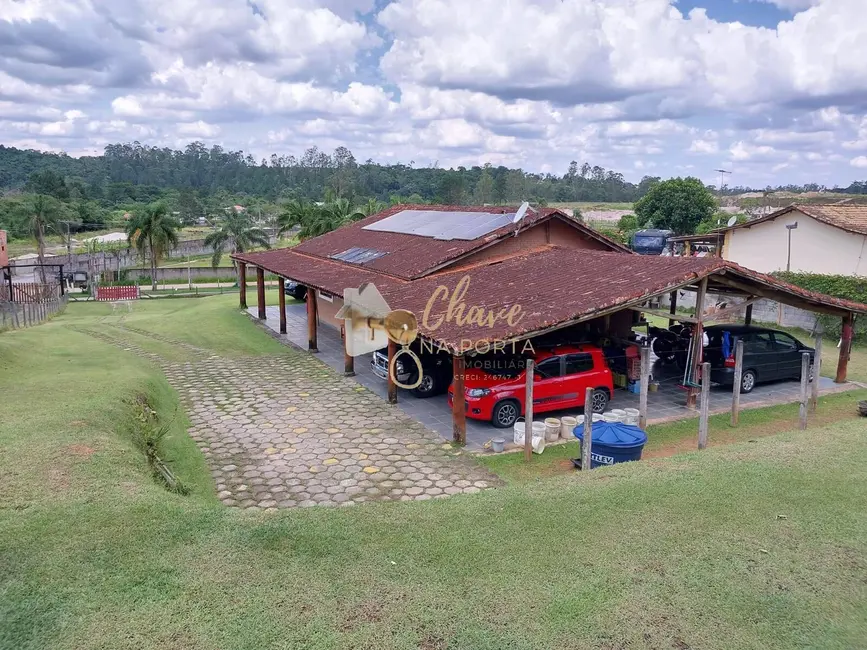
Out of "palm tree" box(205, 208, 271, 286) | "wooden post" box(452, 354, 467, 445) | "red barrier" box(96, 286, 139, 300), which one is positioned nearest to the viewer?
"wooden post" box(452, 354, 467, 445)

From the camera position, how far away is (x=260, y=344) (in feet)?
68.4

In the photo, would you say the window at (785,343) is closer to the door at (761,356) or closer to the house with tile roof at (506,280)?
the door at (761,356)

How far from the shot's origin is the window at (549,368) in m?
12.9

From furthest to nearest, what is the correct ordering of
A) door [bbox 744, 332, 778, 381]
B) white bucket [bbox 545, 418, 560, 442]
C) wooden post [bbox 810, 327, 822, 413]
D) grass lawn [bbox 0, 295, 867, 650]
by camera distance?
door [bbox 744, 332, 778, 381] < wooden post [bbox 810, 327, 822, 413] < white bucket [bbox 545, 418, 560, 442] < grass lawn [bbox 0, 295, 867, 650]

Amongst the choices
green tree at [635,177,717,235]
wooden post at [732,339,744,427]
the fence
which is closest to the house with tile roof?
wooden post at [732,339,744,427]

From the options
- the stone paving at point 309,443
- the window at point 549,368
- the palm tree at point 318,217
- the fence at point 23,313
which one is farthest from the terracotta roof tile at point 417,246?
the palm tree at point 318,217

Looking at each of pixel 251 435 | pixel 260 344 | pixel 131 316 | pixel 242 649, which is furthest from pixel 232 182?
pixel 242 649

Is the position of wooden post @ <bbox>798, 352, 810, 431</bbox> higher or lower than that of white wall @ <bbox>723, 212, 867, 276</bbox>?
lower

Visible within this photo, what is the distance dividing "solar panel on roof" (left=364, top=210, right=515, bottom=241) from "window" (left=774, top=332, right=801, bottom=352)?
25.7 ft

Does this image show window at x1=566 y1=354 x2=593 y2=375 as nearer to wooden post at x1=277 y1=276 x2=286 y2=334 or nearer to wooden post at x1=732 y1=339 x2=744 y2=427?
wooden post at x1=732 y1=339 x2=744 y2=427

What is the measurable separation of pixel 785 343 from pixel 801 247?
14227 millimetres

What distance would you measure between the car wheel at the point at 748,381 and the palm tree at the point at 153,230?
3492 cm

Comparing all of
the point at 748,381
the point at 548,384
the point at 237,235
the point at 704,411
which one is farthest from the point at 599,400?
the point at 237,235

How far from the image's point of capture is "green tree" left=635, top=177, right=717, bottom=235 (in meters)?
50.3
